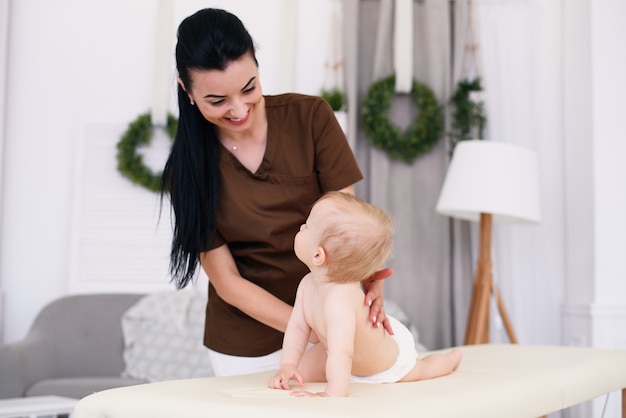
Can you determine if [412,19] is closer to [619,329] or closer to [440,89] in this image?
[440,89]

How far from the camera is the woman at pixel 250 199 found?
1.69 meters

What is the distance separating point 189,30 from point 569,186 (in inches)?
104

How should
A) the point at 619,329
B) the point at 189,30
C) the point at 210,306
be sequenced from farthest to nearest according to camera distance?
the point at 619,329, the point at 210,306, the point at 189,30

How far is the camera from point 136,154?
13.3 feet

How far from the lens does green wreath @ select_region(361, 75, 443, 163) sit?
12.6 ft

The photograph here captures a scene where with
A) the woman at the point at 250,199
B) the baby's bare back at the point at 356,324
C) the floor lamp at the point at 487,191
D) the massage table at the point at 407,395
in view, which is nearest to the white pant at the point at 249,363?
the woman at the point at 250,199

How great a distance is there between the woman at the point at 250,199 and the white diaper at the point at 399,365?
23 centimetres

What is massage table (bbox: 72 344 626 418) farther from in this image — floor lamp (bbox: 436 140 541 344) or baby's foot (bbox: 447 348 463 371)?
floor lamp (bbox: 436 140 541 344)

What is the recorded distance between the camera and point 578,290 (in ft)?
12.1

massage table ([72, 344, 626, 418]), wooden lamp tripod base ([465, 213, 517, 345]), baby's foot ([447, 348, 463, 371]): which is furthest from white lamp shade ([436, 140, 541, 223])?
baby's foot ([447, 348, 463, 371])

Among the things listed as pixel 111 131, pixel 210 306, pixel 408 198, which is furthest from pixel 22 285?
pixel 210 306

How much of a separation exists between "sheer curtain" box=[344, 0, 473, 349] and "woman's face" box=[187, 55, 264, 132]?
2256 mm

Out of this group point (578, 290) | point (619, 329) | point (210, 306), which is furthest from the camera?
point (578, 290)

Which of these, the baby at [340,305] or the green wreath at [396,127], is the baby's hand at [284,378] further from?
the green wreath at [396,127]
